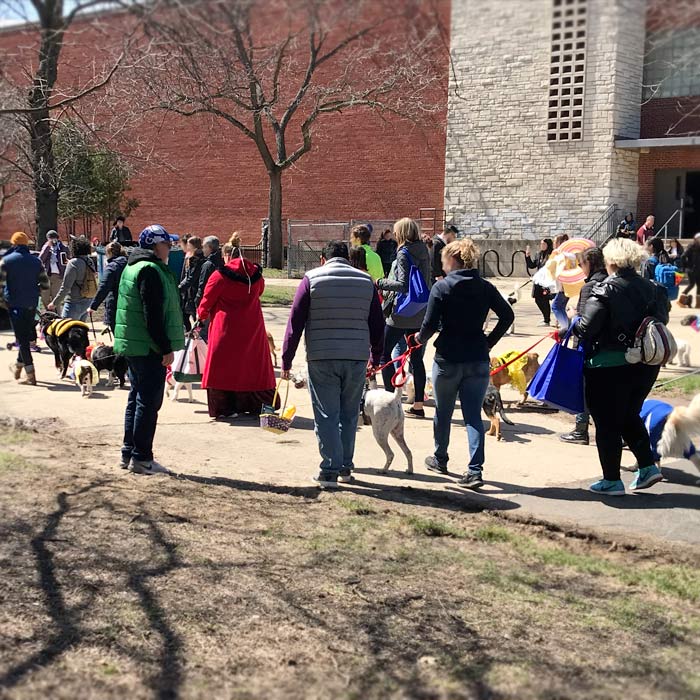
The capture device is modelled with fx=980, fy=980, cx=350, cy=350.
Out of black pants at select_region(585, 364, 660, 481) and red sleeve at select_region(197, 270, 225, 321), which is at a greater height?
red sleeve at select_region(197, 270, 225, 321)

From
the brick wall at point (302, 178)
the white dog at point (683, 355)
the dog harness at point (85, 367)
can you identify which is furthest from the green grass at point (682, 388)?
the brick wall at point (302, 178)

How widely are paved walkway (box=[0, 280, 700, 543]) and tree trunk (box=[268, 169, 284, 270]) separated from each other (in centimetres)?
1951

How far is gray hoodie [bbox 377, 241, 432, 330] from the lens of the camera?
999cm

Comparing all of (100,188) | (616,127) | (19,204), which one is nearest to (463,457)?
(616,127)

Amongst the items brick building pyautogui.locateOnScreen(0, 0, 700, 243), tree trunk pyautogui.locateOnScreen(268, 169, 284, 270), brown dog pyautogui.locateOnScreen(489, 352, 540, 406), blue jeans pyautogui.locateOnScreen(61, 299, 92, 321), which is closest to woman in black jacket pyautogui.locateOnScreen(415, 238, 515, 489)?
brown dog pyautogui.locateOnScreen(489, 352, 540, 406)

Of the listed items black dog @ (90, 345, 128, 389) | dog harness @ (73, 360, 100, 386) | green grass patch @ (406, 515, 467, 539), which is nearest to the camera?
green grass patch @ (406, 515, 467, 539)

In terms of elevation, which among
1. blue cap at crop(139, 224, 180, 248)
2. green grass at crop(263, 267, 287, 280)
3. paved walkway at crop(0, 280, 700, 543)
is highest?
blue cap at crop(139, 224, 180, 248)

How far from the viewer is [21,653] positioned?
4461mm

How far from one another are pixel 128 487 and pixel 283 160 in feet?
76.7

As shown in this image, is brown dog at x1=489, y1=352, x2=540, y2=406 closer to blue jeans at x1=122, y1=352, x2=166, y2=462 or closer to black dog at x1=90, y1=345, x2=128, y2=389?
blue jeans at x1=122, y1=352, x2=166, y2=462

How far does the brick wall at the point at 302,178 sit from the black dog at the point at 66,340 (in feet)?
68.7

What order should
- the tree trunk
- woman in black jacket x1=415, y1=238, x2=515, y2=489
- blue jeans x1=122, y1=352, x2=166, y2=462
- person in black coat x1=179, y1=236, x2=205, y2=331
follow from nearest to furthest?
woman in black jacket x1=415, y1=238, x2=515, y2=489 → blue jeans x1=122, y1=352, x2=166, y2=462 → person in black coat x1=179, y1=236, x2=205, y2=331 → the tree trunk

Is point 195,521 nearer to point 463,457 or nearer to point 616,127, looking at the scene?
point 463,457

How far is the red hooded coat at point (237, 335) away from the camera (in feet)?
32.1
